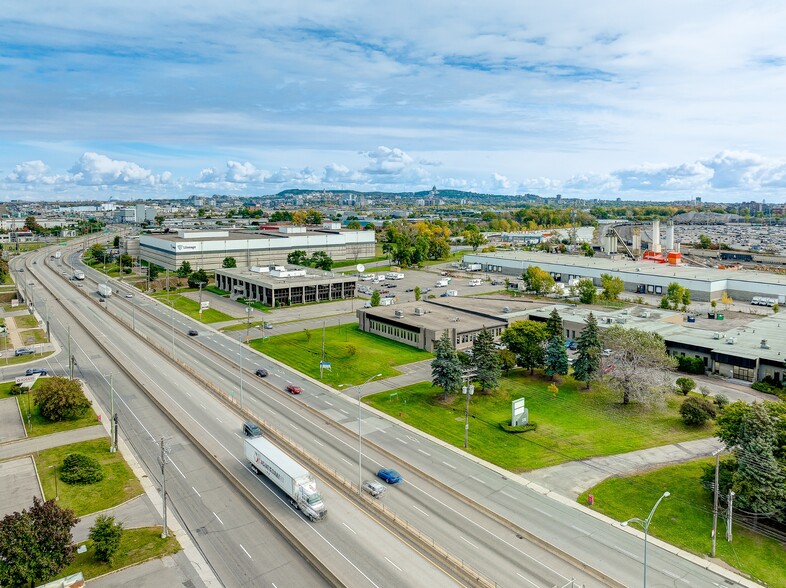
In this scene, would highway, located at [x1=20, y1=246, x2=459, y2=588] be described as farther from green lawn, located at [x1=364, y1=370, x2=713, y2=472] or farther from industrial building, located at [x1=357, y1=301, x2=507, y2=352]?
industrial building, located at [x1=357, y1=301, x2=507, y2=352]

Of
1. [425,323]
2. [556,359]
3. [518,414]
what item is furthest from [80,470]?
[425,323]

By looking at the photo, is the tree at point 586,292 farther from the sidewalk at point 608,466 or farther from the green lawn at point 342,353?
the sidewalk at point 608,466

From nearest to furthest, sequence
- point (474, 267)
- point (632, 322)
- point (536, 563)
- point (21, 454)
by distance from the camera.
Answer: point (536, 563) < point (21, 454) < point (632, 322) < point (474, 267)

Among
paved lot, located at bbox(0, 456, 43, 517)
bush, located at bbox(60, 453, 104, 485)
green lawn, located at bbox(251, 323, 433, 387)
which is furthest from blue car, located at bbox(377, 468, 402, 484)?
paved lot, located at bbox(0, 456, 43, 517)

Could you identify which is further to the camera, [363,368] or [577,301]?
[577,301]

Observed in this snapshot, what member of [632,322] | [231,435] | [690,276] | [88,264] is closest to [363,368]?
[231,435]

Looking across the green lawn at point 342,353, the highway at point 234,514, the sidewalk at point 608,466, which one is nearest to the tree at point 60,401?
the highway at point 234,514

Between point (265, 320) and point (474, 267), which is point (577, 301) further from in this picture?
point (265, 320)
